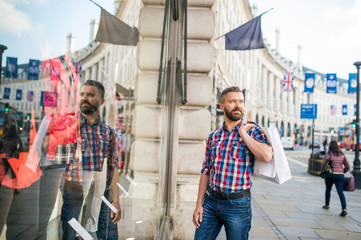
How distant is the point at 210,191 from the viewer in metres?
2.55

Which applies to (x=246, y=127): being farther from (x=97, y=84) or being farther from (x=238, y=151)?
(x=97, y=84)

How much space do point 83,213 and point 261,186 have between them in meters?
9.48

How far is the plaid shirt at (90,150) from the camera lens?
5.32 ft

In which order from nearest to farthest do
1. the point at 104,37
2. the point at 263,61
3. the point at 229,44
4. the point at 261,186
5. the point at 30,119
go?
the point at 30,119, the point at 104,37, the point at 229,44, the point at 261,186, the point at 263,61

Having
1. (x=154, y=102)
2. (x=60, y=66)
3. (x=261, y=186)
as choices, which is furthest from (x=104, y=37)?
(x=261, y=186)

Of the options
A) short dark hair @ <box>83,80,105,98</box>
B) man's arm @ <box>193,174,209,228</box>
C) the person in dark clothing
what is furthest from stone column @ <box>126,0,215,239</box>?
the person in dark clothing

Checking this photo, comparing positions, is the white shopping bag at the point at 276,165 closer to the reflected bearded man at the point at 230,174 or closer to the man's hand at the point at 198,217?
the reflected bearded man at the point at 230,174

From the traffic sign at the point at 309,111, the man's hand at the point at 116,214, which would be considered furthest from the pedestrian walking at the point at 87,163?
the traffic sign at the point at 309,111

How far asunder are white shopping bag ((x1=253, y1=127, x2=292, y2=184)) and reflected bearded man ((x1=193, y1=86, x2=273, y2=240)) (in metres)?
0.05

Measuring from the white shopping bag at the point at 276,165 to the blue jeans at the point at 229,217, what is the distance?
29 centimetres

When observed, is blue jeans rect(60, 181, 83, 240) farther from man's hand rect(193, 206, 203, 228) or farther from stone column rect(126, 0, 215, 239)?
stone column rect(126, 0, 215, 239)

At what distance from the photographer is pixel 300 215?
642 cm

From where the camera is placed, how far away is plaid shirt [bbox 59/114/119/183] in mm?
1620

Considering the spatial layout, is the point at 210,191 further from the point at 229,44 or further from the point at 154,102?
the point at 229,44
